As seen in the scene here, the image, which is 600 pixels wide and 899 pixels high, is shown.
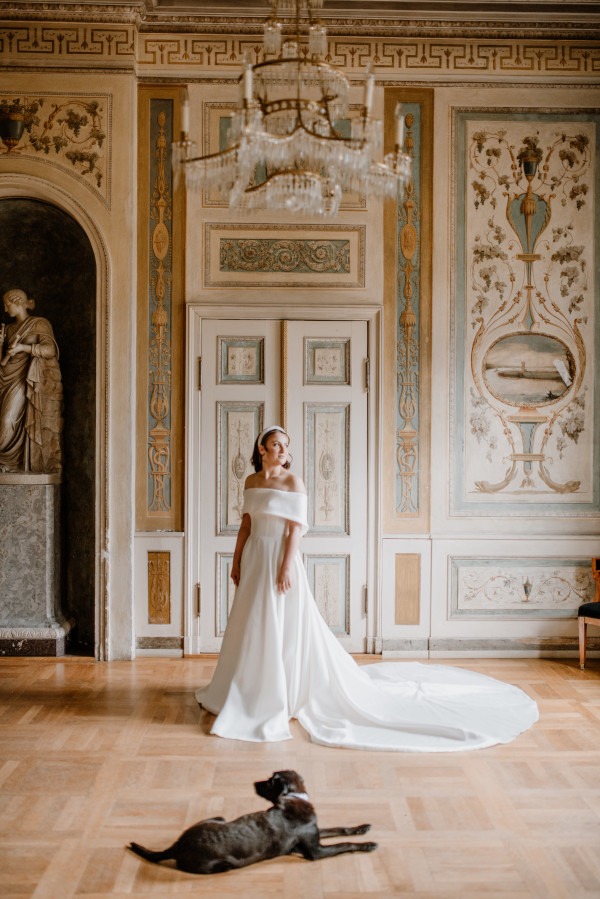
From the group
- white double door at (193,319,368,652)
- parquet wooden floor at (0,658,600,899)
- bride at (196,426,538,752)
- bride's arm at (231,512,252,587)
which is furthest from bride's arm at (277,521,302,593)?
white double door at (193,319,368,652)

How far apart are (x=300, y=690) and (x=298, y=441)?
1838mm

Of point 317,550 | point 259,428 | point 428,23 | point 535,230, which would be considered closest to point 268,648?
point 317,550

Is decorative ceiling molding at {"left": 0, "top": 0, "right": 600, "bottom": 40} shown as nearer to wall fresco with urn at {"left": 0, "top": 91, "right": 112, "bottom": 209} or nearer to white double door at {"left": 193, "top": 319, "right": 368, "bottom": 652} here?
wall fresco with urn at {"left": 0, "top": 91, "right": 112, "bottom": 209}

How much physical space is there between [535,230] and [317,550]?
259cm

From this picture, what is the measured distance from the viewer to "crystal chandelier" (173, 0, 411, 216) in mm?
2971

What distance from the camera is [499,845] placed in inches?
116

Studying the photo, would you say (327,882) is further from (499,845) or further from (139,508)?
(139,508)

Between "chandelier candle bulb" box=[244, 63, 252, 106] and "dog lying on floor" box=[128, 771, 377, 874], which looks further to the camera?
"chandelier candle bulb" box=[244, 63, 252, 106]

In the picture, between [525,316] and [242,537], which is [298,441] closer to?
[242,537]

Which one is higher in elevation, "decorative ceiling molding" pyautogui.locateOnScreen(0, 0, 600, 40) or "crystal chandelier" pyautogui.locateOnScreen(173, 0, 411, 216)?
"decorative ceiling molding" pyautogui.locateOnScreen(0, 0, 600, 40)

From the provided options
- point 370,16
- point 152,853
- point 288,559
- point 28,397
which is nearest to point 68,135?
point 28,397

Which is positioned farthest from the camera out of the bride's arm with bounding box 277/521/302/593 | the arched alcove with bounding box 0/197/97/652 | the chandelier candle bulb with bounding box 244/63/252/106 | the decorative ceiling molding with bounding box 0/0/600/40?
the arched alcove with bounding box 0/197/97/652

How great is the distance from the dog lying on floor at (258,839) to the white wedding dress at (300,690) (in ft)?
3.37

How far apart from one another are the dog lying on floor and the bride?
1.03m
